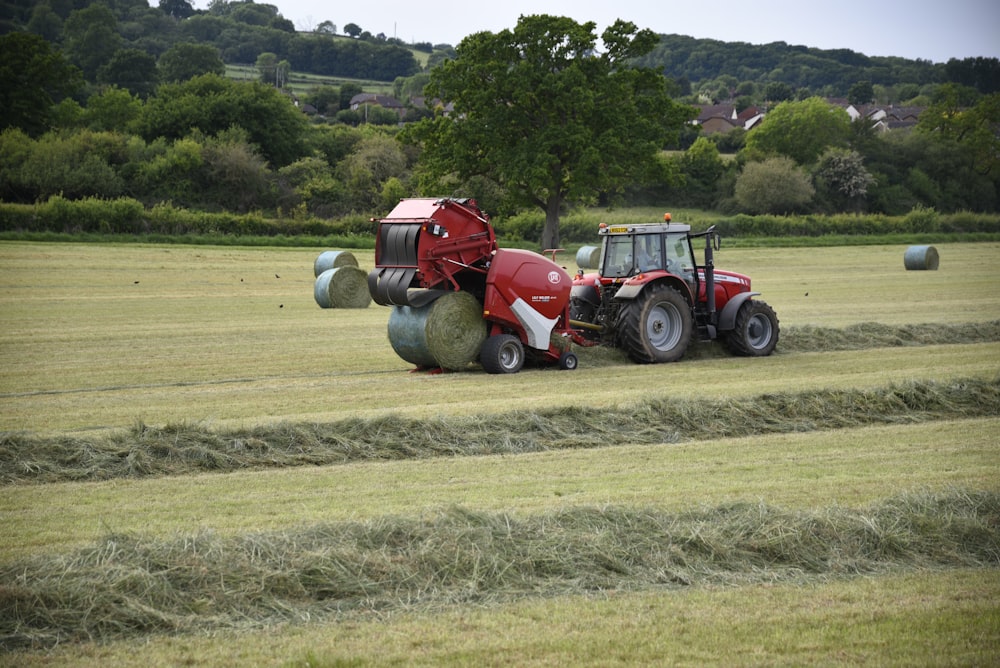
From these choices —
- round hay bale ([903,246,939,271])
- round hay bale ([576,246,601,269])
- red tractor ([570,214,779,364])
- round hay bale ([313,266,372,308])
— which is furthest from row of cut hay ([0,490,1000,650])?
round hay bale ([903,246,939,271])

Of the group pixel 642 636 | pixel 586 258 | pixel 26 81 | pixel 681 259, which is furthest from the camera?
pixel 26 81

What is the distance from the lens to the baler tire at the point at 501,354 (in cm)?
1538

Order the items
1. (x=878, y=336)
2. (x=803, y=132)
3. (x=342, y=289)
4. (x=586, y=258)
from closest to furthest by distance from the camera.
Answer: (x=878, y=336), (x=342, y=289), (x=586, y=258), (x=803, y=132)

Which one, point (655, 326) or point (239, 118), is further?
point (239, 118)

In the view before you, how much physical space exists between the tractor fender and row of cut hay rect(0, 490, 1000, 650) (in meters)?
9.60

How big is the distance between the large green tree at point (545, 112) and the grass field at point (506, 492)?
23.5 m

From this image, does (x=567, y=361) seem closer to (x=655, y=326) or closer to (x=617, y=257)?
(x=655, y=326)

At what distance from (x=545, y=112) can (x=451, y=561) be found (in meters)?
38.7

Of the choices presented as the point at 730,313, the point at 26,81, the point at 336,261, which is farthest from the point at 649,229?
the point at 26,81

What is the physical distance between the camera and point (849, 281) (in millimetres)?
33500

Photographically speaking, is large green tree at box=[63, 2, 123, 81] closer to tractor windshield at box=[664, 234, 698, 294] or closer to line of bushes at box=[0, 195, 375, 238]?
line of bushes at box=[0, 195, 375, 238]

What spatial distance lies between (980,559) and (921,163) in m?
72.2

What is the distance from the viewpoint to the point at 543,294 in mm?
15594

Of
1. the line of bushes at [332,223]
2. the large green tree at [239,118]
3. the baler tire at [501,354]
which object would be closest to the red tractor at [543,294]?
the baler tire at [501,354]
